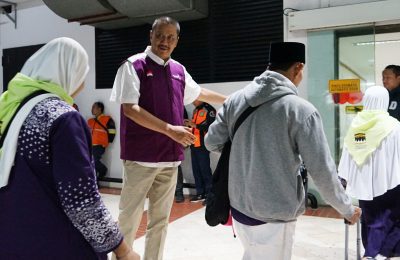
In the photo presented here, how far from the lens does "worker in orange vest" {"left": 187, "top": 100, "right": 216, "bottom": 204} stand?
19.6 feet

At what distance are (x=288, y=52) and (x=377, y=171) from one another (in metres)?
1.80

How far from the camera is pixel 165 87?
100 inches

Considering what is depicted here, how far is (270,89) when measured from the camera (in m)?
1.76

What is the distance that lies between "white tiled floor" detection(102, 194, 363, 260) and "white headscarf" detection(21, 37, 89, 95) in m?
2.48

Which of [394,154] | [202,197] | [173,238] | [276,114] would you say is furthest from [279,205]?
[202,197]

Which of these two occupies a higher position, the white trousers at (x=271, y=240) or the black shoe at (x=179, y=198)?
the white trousers at (x=271, y=240)

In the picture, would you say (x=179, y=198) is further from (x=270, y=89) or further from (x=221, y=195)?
(x=270, y=89)

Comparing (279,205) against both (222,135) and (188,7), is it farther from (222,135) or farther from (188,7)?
(188,7)

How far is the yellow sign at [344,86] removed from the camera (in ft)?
17.7

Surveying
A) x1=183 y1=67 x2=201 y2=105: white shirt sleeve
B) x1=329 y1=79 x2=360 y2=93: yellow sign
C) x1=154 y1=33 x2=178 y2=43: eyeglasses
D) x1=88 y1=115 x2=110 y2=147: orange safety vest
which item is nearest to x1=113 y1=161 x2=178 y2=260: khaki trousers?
x1=183 y1=67 x2=201 y2=105: white shirt sleeve

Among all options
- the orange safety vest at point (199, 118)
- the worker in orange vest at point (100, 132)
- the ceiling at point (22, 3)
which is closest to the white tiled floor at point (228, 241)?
the orange safety vest at point (199, 118)

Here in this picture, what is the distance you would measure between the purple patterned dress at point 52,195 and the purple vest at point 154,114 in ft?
3.55

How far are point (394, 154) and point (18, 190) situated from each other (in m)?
2.75

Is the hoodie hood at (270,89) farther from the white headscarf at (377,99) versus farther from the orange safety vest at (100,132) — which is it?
the orange safety vest at (100,132)
